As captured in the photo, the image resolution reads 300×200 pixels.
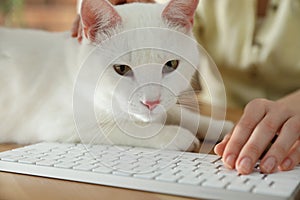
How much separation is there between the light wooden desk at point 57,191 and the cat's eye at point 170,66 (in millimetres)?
278

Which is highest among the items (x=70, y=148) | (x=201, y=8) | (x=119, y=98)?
(x=201, y=8)

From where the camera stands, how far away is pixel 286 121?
0.83 meters

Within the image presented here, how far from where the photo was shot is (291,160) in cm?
74

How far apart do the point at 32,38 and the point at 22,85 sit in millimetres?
137

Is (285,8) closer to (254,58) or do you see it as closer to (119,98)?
(254,58)

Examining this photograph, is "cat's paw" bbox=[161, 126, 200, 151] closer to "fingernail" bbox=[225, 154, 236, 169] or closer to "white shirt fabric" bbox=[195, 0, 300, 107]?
"fingernail" bbox=[225, 154, 236, 169]

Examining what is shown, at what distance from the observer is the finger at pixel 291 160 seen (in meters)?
0.72

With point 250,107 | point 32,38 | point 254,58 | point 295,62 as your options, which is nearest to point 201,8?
point 254,58

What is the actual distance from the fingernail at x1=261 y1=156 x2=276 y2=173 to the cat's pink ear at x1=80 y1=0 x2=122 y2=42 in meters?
0.38

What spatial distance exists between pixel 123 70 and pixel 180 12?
162mm

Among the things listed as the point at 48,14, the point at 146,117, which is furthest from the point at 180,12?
the point at 48,14

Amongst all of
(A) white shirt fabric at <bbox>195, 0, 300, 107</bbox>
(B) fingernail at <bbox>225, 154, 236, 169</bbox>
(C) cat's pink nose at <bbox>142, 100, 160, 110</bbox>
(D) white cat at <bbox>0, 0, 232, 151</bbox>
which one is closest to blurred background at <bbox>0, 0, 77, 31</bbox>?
(A) white shirt fabric at <bbox>195, 0, 300, 107</bbox>

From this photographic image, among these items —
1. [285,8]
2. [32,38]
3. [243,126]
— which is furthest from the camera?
[285,8]

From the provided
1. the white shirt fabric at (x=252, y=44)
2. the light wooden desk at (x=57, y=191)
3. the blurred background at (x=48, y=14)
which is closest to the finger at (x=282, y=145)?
the light wooden desk at (x=57, y=191)
